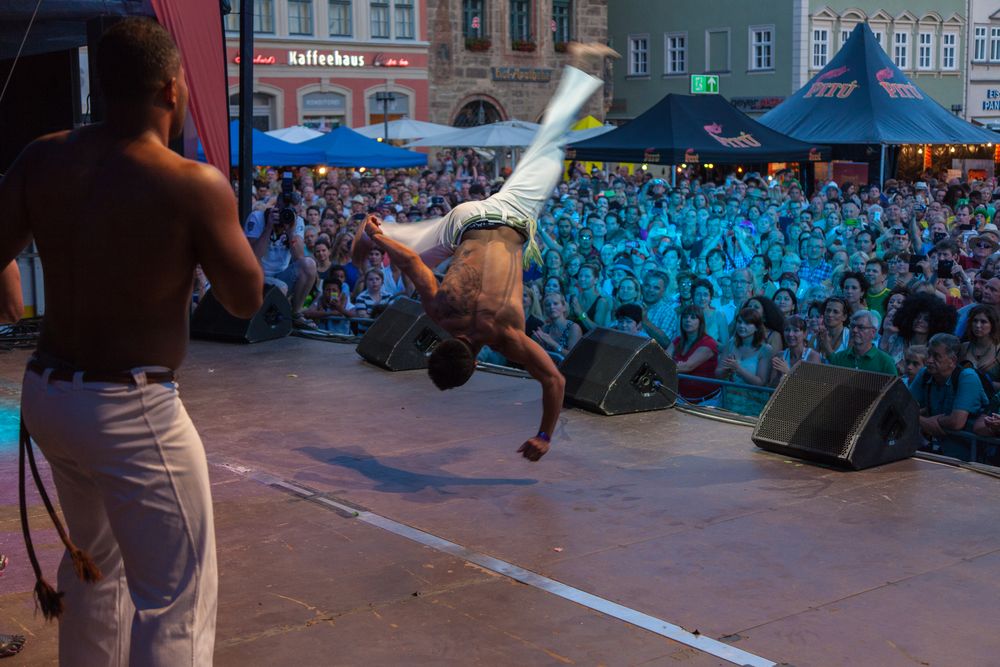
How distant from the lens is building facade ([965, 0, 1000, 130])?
47.5 metres

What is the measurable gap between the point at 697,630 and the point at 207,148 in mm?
7178

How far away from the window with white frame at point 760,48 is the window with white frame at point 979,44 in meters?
9.30

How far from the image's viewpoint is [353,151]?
2384 cm

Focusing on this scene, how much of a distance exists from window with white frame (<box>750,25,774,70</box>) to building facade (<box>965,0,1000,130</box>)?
29.4 ft

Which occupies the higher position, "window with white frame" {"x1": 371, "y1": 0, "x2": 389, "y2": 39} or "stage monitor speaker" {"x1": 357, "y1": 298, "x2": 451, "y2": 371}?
"window with white frame" {"x1": 371, "y1": 0, "x2": 389, "y2": 39}

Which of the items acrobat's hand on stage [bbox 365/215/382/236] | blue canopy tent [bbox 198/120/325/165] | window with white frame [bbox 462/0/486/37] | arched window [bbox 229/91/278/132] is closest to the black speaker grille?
acrobat's hand on stage [bbox 365/215/382/236]

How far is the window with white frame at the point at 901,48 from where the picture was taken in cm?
4625

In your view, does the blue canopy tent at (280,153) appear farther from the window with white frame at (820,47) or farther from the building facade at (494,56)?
the window with white frame at (820,47)

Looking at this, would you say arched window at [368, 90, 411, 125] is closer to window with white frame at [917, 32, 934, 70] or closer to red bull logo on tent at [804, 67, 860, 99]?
red bull logo on tent at [804, 67, 860, 99]

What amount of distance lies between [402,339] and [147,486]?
730 centimetres

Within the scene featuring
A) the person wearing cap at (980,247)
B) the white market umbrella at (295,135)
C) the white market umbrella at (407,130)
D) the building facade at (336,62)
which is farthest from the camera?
the building facade at (336,62)

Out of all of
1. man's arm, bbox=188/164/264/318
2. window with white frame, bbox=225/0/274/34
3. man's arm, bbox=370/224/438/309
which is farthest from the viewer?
window with white frame, bbox=225/0/274/34

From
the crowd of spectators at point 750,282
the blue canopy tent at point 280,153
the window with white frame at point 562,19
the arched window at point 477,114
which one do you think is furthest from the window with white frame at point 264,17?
the crowd of spectators at point 750,282

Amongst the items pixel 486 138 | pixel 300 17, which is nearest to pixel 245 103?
pixel 486 138
